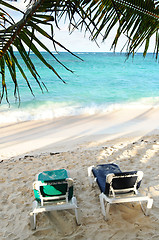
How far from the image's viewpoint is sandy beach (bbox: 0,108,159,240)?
276 cm

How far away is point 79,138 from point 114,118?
3.05 meters

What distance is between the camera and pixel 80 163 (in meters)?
4.90

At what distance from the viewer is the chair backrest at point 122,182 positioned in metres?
2.85

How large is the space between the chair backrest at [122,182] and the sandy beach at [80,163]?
347mm

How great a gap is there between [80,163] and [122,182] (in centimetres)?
206

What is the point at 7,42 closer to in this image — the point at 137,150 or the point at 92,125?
the point at 137,150

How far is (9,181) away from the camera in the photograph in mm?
4129

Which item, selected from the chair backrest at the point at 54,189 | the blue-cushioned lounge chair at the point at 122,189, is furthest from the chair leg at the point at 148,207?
the chair backrest at the point at 54,189

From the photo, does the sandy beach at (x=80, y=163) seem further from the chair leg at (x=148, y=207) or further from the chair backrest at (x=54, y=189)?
the chair backrest at (x=54, y=189)

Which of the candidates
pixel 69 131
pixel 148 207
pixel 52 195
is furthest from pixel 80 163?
pixel 69 131

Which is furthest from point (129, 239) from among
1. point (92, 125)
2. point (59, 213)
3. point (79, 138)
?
point (92, 125)

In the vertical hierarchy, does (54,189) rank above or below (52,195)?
above

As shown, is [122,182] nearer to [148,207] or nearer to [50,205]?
[148,207]

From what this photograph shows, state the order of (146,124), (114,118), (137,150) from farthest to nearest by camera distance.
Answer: (114,118), (146,124), (137,150)
